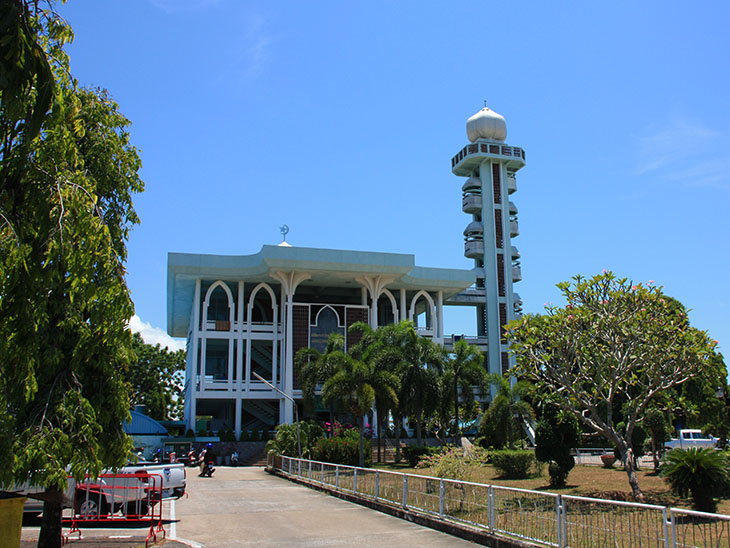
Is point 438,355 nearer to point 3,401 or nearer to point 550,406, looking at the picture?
point 550,406

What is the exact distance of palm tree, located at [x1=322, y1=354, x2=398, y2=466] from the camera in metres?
30.1

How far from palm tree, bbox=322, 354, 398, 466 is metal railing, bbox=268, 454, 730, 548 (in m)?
14.3

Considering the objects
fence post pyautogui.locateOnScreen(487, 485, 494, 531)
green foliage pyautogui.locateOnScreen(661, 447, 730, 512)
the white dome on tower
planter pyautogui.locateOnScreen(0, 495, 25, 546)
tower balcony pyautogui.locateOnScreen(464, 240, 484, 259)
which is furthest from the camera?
the white dome on tower

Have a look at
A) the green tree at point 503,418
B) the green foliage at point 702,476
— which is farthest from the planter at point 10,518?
the green tree at point 503,418

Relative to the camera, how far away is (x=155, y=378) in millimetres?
73000

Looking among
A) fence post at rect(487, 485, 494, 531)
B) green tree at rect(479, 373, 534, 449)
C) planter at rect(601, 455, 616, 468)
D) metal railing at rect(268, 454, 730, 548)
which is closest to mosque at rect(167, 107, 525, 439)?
green tree at rect(479, 373, 534, 449)

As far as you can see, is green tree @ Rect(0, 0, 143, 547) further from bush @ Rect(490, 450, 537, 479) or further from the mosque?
the mosque

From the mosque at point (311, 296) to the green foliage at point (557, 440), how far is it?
18117 mm

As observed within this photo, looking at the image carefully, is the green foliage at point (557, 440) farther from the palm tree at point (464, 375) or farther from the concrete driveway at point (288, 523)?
the palm tree at point (464, 375)

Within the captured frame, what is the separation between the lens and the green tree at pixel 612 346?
1720 cm

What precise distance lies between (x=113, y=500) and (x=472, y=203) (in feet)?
179

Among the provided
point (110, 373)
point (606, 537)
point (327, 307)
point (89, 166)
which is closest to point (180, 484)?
point (110, 373)

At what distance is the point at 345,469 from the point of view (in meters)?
19.0

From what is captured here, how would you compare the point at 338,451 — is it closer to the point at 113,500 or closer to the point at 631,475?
the point at 631,475
